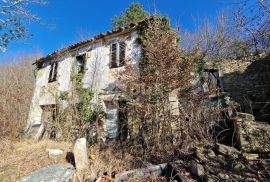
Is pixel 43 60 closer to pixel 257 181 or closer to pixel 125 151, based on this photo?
pixel 125 151

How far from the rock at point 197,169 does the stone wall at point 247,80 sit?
784cm

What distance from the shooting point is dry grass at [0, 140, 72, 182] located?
5947 millimetres

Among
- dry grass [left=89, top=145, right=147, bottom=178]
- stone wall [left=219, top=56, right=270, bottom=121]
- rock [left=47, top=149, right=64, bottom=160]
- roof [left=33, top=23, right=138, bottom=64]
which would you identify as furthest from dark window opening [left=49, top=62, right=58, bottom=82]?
stone wall [left=219, top=56, right=270, bottom=121]

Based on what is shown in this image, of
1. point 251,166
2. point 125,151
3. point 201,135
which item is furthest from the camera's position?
point 125,151

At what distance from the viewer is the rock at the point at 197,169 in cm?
411

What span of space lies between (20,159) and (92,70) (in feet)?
17.3

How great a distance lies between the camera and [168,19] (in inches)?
328

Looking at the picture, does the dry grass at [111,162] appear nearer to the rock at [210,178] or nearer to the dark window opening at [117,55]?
the rock at [210,178]

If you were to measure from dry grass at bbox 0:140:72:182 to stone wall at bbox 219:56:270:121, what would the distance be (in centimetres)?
1014

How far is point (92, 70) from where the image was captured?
10188 mm

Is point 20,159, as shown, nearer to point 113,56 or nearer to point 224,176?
point 113,56

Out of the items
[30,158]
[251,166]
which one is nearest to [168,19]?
[251,166]

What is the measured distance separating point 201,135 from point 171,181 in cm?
199

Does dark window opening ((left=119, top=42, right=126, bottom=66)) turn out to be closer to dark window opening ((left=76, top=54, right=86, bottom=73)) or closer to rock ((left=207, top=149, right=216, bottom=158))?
dark window opening ((left=76, top=54, right=86, bottom=73))
